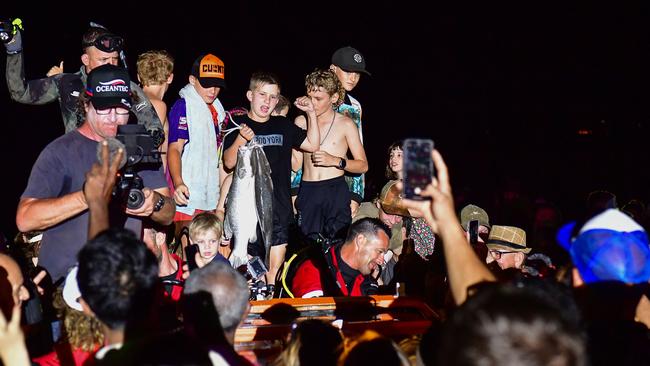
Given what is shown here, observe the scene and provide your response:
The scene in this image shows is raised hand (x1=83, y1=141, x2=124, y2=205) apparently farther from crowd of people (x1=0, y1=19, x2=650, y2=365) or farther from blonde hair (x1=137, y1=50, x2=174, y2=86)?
blonde hair (x1=137, y1=50, x2=174, y2=86)

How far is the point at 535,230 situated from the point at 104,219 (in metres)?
8.38

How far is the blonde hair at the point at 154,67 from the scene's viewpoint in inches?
233

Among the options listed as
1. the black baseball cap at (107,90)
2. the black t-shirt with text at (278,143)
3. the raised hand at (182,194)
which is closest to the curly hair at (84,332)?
the black baseball cap at (107,90)

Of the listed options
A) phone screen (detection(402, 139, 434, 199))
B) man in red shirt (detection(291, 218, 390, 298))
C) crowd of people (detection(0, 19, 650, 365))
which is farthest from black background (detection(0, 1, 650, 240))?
phone screen (detection(402, 139, 434, 199))

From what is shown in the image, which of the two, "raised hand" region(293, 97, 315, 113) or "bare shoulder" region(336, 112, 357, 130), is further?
"bare shoulder" region(336, 112, 357, 130)

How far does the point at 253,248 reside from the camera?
600 cm

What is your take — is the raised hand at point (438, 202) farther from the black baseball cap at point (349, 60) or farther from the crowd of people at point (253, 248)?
the black baseball cap at point (349, 60)

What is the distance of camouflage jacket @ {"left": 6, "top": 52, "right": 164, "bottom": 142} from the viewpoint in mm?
4914

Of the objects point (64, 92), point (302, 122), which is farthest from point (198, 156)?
point (64, 92)

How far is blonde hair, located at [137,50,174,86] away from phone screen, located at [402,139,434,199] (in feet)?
12.7

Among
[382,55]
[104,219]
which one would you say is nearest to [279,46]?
[382,55]

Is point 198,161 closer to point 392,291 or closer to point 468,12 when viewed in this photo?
point 392,291

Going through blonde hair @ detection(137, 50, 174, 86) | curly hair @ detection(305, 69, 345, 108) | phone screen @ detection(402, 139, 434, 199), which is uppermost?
blonde hair @ detection(137, 50, 174, 86)

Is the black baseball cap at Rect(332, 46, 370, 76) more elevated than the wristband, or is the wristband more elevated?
the black baseball cap at Rect(332, 46, 370, 76)
